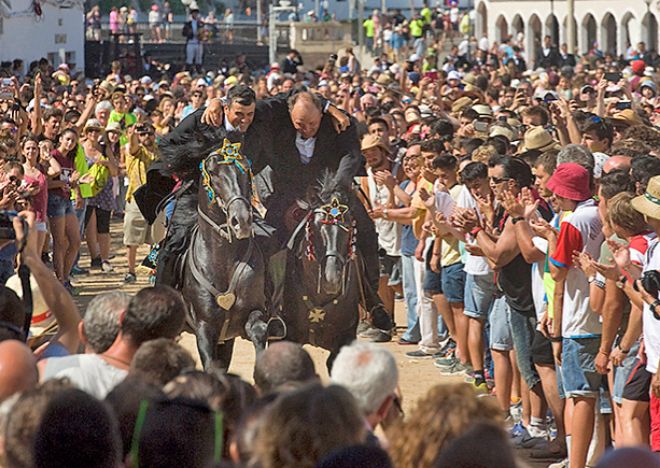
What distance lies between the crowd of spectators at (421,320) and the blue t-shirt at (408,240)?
20mm

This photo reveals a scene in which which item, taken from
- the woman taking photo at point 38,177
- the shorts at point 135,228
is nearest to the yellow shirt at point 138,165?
the shorts at point 135,228

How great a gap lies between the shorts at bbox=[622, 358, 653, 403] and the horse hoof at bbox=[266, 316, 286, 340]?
2.57m

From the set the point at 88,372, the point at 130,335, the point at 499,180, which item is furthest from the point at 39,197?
the point at 88,372

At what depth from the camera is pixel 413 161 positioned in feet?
41.4

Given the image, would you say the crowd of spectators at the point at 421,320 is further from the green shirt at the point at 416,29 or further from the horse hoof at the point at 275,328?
the green shirt at the point at 416,29

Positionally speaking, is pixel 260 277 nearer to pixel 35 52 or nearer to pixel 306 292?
pixel 306 292

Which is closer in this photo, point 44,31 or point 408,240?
point 408,240

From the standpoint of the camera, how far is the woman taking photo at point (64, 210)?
15234mm

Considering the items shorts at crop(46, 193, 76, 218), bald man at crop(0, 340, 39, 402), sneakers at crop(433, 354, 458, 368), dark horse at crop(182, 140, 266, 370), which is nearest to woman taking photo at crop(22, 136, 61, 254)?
shorts at crop(46, 193, 76, 218)

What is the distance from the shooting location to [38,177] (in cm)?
1332

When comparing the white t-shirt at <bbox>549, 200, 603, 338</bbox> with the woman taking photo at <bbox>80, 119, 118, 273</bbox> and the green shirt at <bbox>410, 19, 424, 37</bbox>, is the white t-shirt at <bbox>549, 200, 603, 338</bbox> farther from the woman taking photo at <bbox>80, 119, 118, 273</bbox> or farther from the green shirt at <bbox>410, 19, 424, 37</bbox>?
the green shirt at <bbox>410, 19, 424, 37</bbox>

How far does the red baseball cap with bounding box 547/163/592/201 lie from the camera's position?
8.60 metres

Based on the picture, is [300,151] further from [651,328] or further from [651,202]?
[651,328]

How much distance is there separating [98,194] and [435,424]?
512 inches
